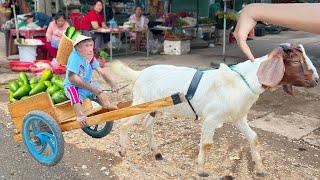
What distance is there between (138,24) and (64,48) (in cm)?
788

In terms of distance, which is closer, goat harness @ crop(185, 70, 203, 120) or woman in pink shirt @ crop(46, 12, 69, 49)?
goat harness @ crop(185, 70, 203, 120)

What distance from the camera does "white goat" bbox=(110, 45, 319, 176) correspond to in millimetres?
3098

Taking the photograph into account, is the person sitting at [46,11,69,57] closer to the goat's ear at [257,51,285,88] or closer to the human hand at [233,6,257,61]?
the goat's ear at [257,51,285,88]

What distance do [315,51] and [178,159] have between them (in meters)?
8.69

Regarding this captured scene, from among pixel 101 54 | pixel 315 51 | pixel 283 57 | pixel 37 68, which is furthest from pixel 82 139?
pixel 315 51

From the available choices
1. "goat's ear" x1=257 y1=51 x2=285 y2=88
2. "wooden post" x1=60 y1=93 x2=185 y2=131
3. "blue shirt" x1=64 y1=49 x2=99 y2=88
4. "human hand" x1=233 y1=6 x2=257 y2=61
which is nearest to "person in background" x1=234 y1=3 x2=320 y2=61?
"human hand" x1=233 y1=6 x2=257 y2=61

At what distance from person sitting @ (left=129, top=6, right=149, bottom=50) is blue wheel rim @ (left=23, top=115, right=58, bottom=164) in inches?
293

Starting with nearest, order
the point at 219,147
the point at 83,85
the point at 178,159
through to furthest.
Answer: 1. the point at 83,85
2. the point at 178,159
3. the point at 219,147

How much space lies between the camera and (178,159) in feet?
14.2

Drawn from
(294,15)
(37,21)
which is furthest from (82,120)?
(37,21)

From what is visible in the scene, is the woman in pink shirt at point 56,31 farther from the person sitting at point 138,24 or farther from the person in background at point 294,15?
the person in background at point 294,15

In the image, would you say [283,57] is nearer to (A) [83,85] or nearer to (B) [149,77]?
(B) [149,77]

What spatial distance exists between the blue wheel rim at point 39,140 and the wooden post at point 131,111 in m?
0.18

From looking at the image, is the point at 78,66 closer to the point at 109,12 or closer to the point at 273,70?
the point at 273,70
